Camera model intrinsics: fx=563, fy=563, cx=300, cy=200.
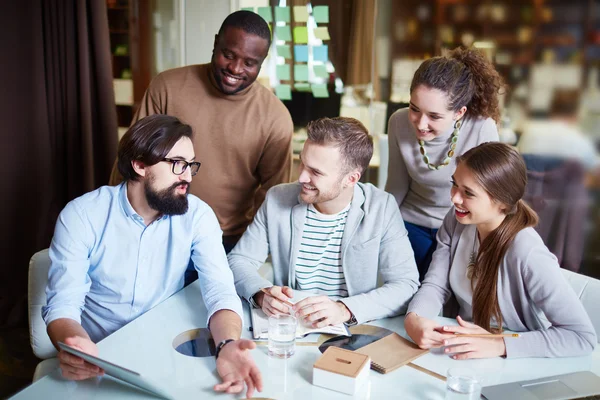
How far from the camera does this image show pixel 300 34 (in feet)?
12.5

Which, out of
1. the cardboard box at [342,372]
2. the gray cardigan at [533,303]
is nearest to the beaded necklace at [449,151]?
the gray cardigan at [533,303]

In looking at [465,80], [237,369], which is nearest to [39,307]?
[237,369]

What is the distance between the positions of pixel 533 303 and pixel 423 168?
0.72 metres

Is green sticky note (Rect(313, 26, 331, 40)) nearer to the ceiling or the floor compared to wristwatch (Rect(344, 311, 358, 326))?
nearer to the ceiling

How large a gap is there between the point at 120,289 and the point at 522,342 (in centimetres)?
114

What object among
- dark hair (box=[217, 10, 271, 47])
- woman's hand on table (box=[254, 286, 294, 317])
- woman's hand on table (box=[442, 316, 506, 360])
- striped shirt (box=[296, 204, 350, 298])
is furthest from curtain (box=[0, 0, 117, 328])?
woman's hand on table (box=[442, 316, 506, 360])

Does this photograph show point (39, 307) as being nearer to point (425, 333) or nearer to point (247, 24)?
point (425, 333)

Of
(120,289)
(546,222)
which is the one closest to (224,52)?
(120,289)

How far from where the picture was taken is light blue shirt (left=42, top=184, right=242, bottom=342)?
1.58 m

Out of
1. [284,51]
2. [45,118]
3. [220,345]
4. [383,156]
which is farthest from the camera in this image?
[284,51]

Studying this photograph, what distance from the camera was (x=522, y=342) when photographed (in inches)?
56.1

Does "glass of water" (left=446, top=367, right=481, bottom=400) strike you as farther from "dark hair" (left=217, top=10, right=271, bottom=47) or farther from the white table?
"dark hair" (left=217, top=10, right=271, bottom=47)

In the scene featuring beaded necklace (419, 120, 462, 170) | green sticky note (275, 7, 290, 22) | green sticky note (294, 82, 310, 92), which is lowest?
beaded necklace (419, 120, 462, 170)

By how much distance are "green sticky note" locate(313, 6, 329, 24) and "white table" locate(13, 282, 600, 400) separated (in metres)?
2.73
